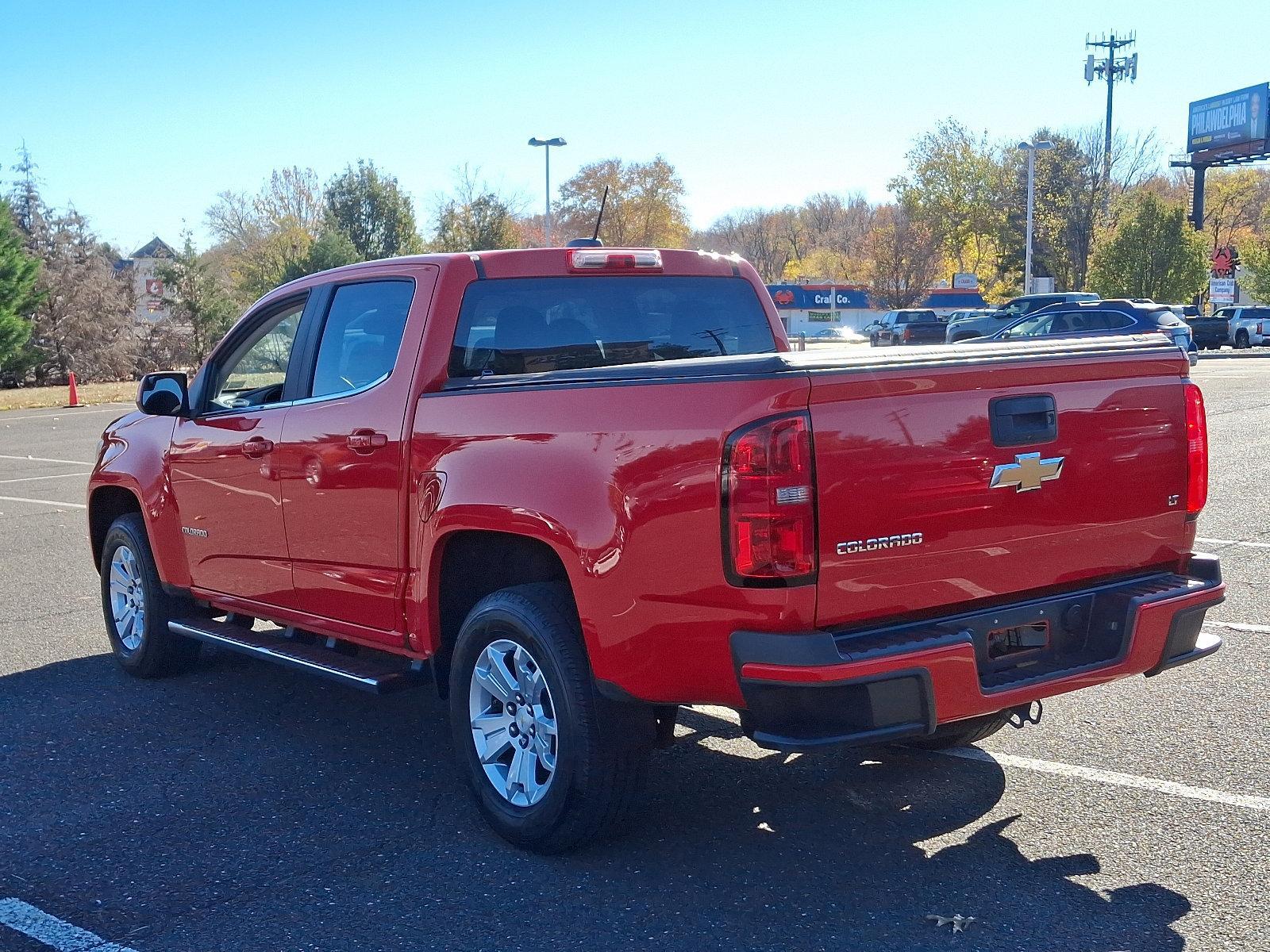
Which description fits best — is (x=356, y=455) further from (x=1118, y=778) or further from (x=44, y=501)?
(x=44, y=501)

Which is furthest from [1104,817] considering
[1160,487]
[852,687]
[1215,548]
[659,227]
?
[659,227]

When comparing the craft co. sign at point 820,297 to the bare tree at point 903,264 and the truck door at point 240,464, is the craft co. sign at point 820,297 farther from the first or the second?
the truck door at point 240,464

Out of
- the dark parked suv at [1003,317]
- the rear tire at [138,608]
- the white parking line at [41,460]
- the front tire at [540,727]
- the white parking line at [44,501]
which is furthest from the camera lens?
the dark parked suv at [1003,317]

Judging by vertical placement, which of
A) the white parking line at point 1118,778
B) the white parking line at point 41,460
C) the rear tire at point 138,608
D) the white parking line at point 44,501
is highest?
the rear tire at point 138,608

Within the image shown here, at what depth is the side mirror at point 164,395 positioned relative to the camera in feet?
19.1

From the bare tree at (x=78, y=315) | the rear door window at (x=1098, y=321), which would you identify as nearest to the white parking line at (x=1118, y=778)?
the rear door window at (x=1098, y=321)

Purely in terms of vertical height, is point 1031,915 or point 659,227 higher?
point 659,227

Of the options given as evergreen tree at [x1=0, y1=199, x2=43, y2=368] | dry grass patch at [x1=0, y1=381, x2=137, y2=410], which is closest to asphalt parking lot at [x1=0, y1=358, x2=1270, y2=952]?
dry grass patch at [x1=0, y1=381, x2=137, y2=410]

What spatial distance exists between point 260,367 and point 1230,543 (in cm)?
691

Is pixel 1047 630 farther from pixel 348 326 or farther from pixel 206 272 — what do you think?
pixel 206 272

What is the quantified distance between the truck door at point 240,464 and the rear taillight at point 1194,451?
3.47 m

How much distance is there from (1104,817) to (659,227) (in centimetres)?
7266

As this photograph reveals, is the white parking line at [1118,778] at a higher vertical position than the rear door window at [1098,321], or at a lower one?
lower

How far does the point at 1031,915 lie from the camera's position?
3.56m
